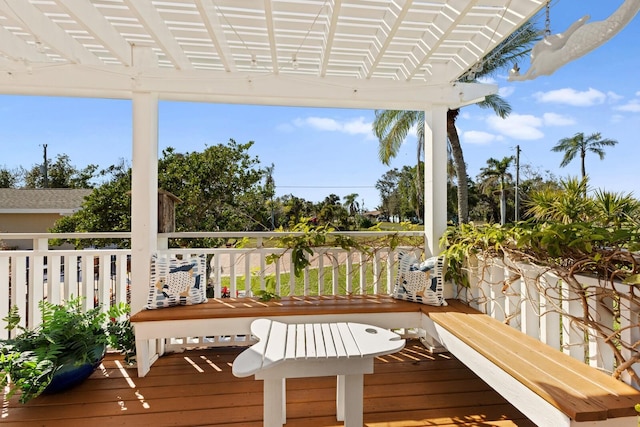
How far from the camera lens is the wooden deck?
74.8 inches

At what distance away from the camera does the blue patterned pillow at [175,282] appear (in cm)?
253

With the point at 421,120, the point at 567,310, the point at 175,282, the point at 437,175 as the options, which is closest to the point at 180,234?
the point at 175,282

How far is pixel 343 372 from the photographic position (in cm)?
158

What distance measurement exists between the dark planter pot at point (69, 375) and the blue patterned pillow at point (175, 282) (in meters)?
0.47

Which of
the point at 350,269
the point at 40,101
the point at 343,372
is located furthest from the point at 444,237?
the point at 40,101

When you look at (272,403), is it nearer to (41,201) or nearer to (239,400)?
(239,400)

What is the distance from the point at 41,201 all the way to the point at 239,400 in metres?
12.3

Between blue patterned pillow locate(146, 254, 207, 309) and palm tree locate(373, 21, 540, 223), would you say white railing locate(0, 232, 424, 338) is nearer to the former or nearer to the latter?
blue patterned pillow locate(146, 254, 207, 309)

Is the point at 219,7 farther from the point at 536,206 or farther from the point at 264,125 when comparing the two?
the point at 264,125

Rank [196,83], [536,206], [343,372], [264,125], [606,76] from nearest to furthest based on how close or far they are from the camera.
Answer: [343,372] → [196,83] → [536,206] → [264,125] → [606,76]

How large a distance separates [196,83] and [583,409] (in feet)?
9.40

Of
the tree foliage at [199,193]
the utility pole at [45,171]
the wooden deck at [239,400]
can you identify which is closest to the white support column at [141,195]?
the wooden deck at [239,400]

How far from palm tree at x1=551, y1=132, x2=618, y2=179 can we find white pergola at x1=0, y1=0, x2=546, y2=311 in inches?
828

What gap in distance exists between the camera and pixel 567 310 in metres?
1.79
